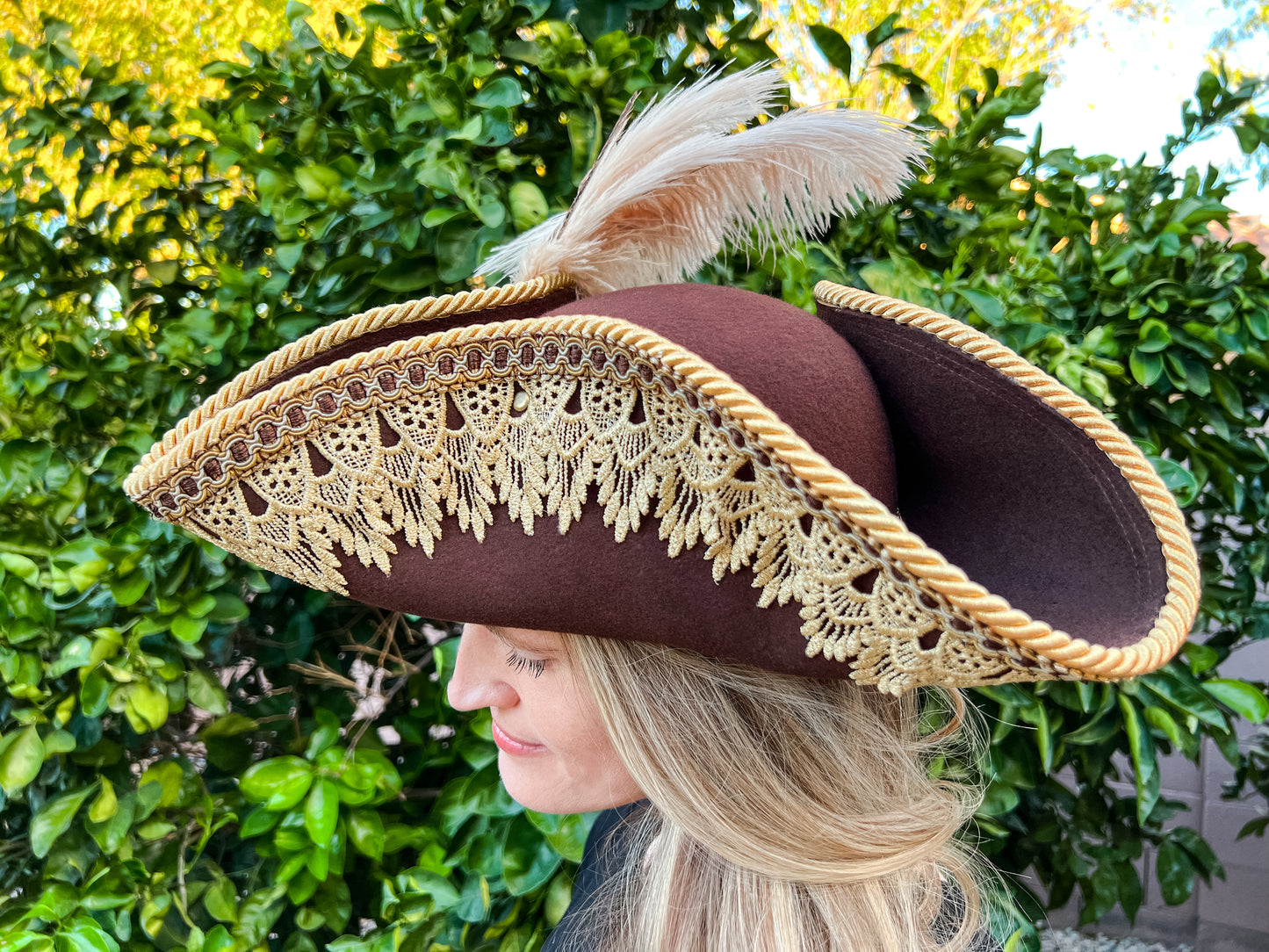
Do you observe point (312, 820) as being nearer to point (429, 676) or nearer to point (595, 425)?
point (429, 676)

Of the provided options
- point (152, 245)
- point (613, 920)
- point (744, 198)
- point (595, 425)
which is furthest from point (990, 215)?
point (152, 245)

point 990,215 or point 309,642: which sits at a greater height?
point 990,215

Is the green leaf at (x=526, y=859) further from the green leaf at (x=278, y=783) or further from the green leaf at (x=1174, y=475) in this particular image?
the green leaf at (x=1174, y=475)

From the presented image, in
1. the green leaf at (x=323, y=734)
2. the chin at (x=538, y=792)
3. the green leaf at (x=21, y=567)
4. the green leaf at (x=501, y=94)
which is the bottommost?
the green leaf at (x=323, y=734)

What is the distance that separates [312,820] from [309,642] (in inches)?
13.7

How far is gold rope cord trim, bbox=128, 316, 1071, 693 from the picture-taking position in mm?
563

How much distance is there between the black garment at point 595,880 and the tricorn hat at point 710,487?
0.44m

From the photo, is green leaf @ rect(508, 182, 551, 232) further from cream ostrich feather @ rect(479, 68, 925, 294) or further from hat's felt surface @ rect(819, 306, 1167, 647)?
hat's felt surface @ rect(819, 306, 1167, 647)

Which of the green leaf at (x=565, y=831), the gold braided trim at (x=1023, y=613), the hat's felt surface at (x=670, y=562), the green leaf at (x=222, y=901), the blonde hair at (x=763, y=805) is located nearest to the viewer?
the gold braided trim at (x=1023, y=613)

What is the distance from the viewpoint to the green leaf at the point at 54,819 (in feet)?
3.66

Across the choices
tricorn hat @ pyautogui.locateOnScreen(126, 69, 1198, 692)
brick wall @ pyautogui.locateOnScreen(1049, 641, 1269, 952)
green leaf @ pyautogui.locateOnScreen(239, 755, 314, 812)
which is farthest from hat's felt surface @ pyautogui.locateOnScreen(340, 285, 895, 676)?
brick wall @ pyautogui.locateOnScreen(1049, 641, 1269, 952)

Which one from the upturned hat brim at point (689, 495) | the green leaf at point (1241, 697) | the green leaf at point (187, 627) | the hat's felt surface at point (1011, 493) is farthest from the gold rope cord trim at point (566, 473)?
the green leaf at point (1241, 697)

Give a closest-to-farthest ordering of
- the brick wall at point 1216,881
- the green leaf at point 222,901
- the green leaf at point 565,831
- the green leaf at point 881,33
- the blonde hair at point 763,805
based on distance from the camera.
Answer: the blonde hair at point 763,805
the green leaf at point 565,831
the green leaf at point 222,901
the green leaf at point 881,33
the brick wall at point 1216,881

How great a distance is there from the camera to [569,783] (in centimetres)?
88
